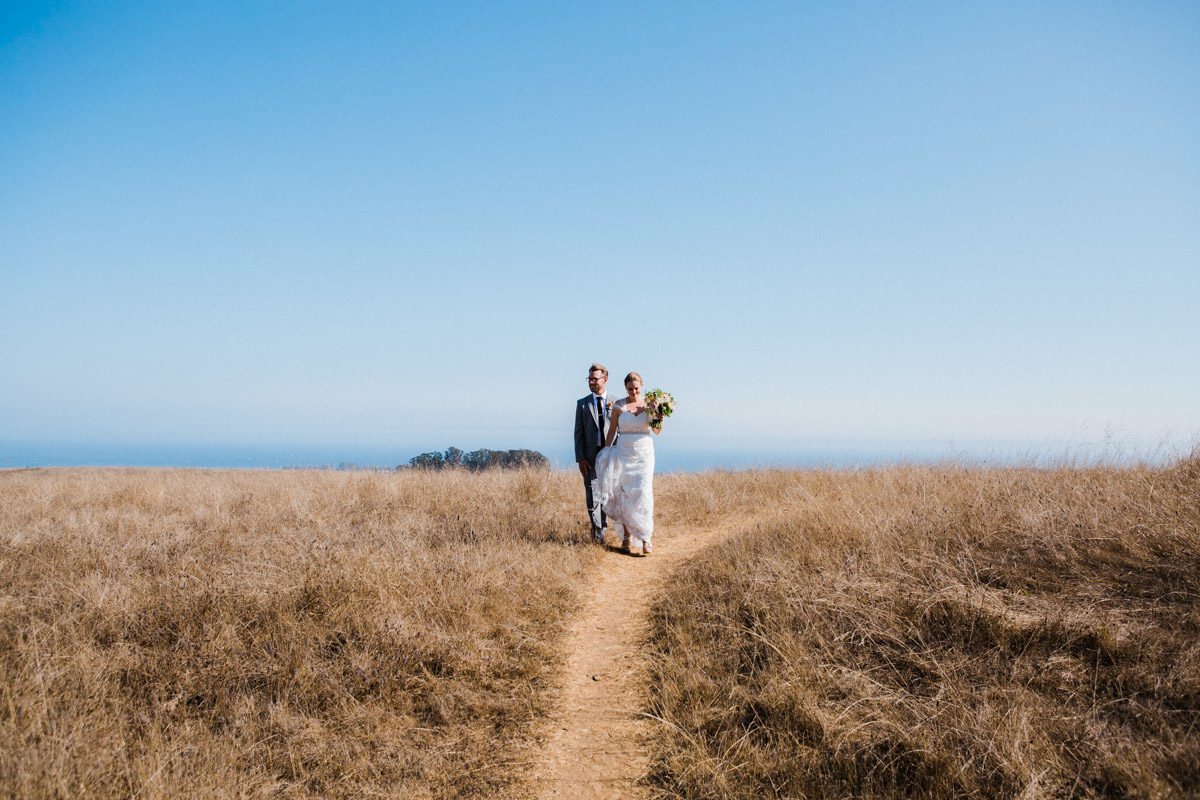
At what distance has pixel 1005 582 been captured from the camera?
5082 mm

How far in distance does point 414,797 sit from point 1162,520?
23.1 ft

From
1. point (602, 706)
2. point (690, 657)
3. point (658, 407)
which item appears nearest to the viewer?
point (602, 706)

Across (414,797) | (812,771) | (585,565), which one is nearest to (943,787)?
(812,771)

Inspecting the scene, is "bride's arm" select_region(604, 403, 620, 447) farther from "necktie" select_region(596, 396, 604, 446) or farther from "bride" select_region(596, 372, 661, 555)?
"necktie" select_region(596, 396, 604, 446)

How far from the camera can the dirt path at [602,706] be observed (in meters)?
3.76

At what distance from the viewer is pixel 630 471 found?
30.5 ft

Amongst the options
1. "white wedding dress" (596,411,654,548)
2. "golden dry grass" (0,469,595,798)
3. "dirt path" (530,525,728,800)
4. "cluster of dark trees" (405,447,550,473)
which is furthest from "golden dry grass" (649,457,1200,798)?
"cluster of dark trees" (405,447,550,473)

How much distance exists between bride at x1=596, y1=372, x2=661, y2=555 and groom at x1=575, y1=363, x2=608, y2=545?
→ 22cm

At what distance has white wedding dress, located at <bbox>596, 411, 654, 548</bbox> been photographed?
30.3 ft

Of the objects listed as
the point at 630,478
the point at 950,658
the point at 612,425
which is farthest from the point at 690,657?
the point at 612,425

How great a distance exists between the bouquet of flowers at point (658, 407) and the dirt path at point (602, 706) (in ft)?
8.56

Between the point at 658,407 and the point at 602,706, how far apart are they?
208 inches

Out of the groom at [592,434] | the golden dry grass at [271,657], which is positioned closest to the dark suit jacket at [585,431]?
the groom at [592,434]

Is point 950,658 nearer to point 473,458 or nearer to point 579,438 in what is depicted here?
point 579,438
